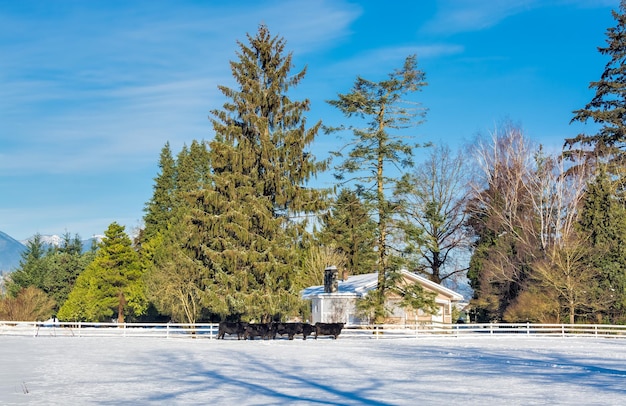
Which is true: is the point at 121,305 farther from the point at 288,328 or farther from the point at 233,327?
the point at 288,328

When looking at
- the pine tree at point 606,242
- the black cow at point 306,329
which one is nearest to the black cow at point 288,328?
the black cow at point 306,329

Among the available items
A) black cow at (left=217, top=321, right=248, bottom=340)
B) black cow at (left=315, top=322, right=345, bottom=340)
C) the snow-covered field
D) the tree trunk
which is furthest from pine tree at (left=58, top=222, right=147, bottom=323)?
the snow-covered field

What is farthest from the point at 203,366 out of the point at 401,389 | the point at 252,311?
the point at 252,311

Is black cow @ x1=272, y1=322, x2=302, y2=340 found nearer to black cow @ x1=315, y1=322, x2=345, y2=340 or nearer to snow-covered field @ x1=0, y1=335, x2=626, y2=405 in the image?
black cow @ x1=315, y1=322, x2=345, y2=340

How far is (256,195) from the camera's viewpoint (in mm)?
41688

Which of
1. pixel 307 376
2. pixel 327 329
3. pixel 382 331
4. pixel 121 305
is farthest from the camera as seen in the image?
Answer: pixel 121 305

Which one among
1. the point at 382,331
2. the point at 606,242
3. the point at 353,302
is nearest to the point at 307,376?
the point at 382,331

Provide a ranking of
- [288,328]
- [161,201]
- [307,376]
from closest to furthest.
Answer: [307,376] < [288,328] < [161,201]

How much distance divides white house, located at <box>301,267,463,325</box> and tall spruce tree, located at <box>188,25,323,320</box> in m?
4.37

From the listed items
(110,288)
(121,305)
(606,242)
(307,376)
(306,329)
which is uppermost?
(606,242)

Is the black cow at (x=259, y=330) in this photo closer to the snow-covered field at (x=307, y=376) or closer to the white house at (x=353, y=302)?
the snow-covered field at (x=307, y=376)

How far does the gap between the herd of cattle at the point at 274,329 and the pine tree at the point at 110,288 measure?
30736 mm

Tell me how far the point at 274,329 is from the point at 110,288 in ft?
109

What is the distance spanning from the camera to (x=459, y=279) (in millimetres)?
63188
